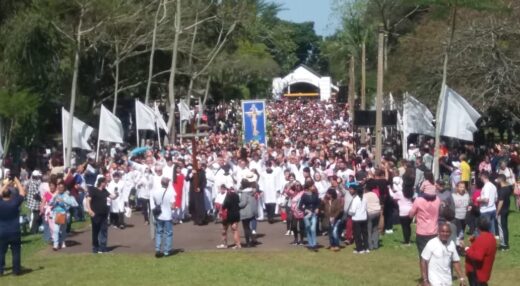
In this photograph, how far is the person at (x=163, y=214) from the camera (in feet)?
71.4

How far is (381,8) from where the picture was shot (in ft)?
188

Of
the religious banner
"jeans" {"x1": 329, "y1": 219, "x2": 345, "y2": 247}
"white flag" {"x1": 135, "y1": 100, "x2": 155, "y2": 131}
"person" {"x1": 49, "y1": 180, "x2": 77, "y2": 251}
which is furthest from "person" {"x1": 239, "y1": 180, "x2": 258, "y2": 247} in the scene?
"white flag" {"x1": 135, "y1": 100, "x2": 155, "y2": 131}

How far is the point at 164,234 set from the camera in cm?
2214

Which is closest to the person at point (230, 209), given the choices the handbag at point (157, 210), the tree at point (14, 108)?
the handbag at point (157, 210)

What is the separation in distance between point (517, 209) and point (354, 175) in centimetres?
590

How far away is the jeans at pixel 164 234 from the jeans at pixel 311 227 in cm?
283

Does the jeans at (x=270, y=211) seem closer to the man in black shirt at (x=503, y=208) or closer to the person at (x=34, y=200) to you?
the person at (x=34, y=200)

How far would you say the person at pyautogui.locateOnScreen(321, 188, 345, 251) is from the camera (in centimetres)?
2281

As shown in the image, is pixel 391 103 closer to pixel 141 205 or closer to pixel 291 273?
pixel 141 205

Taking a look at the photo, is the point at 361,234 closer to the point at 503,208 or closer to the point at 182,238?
the point at 503,208

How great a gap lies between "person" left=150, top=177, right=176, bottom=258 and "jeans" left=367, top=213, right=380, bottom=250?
4.07 meters

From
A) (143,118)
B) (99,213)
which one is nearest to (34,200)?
(99,213)

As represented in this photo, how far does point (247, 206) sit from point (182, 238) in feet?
8.78

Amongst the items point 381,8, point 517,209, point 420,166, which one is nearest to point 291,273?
point 420,166
